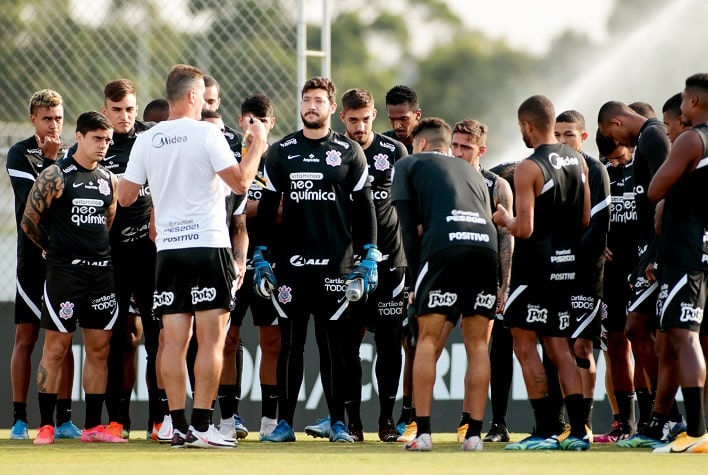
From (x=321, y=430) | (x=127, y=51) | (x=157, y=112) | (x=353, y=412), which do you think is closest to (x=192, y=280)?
(x=353, y=412)

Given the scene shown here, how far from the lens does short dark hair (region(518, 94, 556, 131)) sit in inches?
339

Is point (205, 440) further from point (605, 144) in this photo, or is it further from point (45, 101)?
point (605, 144)

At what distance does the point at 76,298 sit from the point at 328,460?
267 centimetres

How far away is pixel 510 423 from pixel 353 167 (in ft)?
12.7

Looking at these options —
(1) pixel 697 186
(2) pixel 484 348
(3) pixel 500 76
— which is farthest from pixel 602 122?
(3) pixel 500 76

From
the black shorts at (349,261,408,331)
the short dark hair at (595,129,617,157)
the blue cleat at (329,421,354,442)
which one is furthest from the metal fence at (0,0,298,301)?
the blue cleat at (329,421,354,442)

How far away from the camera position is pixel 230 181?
27.9 feet

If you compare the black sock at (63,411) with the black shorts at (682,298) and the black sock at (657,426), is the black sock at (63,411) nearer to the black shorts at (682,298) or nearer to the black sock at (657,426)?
the black sock at (657,426)

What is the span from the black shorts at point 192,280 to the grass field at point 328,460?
0.93 meters

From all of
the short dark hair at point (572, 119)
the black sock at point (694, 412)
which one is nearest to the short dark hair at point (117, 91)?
the short dark hair at point (572, 119)

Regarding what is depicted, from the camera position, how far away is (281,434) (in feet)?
31.8

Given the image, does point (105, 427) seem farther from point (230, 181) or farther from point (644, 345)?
point (644, 345)

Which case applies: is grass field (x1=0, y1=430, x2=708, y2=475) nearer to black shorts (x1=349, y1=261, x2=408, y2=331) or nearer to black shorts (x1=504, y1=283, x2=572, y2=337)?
black shorts (x1=504, y1=283, x2=572, y2=337)

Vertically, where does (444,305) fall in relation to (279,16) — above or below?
below
